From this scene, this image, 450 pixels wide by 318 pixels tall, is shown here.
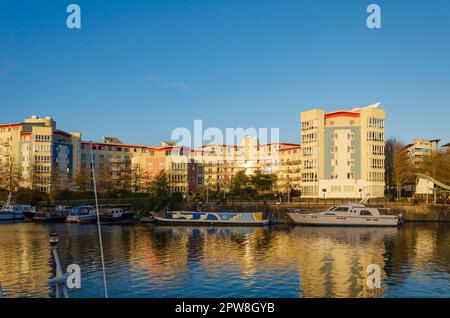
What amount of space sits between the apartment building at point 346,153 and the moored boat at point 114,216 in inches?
1922

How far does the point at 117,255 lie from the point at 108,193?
8018cm

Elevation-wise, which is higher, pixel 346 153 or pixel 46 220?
pixel 346 153

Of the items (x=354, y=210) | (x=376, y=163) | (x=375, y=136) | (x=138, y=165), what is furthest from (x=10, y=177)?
(x=375, y=136)

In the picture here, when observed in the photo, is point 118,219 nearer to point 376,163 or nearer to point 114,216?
point 114,216

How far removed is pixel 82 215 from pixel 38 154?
61473 millimetres

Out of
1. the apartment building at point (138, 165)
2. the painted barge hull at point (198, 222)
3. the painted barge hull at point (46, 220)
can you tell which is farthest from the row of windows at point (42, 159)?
the painted barge hull at point (198, 222)

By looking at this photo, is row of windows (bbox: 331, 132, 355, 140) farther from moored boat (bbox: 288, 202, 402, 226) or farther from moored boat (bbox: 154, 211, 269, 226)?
moored boat (bbox: 154, 211, 269, 226)

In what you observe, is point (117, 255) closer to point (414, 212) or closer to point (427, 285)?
point (427, 285)

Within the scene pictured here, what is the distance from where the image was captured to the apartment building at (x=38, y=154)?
14212 cm

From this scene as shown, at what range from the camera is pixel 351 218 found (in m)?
81.4

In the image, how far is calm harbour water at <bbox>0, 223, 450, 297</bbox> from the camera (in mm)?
29781

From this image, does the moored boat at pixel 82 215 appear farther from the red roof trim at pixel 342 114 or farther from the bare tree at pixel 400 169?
the bare tree at pixel 400 169
